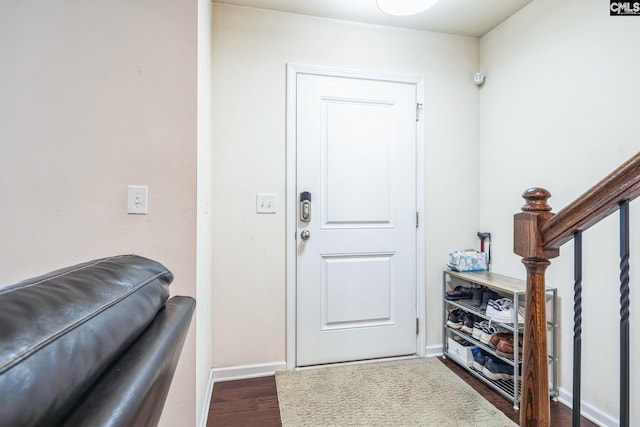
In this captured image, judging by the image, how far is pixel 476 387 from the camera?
1.97 metres

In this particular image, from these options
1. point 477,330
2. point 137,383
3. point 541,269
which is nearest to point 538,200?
point 541,269

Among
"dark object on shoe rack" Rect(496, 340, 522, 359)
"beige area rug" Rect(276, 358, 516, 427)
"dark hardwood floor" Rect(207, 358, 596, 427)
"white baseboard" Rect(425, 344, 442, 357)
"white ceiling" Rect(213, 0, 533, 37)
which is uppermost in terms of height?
"white ceiling" Rect(213, 0, 533, 37)

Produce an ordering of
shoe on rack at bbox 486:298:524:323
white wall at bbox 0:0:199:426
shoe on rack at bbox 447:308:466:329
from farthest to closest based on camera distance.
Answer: shoe on rack at bbox 447:308:466:329 → shoe on rack at bbox 486:298:524:323 → white wall at bbox 0:0:199:426

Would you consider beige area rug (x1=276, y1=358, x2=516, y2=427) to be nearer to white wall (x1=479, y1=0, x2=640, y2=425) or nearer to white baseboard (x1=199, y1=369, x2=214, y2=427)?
white baseboard (x1=199, y1=369, x2=214, y2=427)

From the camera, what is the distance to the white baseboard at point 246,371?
207cm

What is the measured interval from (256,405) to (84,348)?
1682mm

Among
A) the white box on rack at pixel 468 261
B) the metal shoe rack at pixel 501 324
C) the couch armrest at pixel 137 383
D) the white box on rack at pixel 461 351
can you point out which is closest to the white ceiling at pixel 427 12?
the white box on rack at pixel 468 261

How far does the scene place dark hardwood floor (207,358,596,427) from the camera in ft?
5.49

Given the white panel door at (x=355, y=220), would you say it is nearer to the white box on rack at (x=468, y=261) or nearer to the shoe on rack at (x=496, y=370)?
the white box on rack at (x=468, y=261)

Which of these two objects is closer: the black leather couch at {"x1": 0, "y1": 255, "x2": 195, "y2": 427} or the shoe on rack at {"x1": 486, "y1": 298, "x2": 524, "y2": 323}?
the black leather couch at {"x1": 0, "y1": 255, "x2": 195, "y2": 427}

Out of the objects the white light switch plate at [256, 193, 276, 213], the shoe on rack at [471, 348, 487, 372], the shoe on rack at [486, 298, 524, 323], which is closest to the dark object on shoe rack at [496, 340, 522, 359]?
the shoe on rack at [486, 298, 524, 323]

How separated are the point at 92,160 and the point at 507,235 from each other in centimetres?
242

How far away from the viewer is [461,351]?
2.21 metres

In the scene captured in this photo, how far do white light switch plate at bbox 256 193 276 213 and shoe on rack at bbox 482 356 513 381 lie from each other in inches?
64.3
